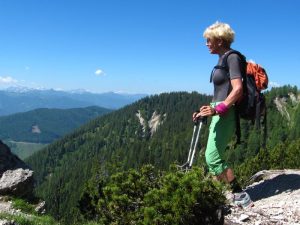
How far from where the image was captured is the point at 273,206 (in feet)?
29.7

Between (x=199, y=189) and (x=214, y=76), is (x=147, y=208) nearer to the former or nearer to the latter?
(x=199, y=189)

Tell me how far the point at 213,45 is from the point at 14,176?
11.5 metres

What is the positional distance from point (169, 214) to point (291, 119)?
190301 millimetres

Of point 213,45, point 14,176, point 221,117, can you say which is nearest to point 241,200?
point 221,117

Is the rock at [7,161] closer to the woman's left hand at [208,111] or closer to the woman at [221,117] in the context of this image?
the woman at [221,117]

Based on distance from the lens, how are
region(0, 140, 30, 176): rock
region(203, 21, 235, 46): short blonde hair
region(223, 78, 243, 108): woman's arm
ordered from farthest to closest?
region(0, 140, 30, 176): rock
region(203, 21, 235, 46): short blonde hair
region(223, 78, 243, 108): woman's arm

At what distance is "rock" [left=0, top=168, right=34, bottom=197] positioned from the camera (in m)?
16.3

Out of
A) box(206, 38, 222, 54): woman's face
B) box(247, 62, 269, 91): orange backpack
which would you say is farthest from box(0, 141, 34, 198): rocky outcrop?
box(247, 62, 269, 91): orange backpack

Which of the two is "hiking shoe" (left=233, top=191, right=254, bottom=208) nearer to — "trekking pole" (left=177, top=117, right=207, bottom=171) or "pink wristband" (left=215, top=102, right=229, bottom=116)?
"trekking pole" (left=177, top=117, right=207, bottom=171)

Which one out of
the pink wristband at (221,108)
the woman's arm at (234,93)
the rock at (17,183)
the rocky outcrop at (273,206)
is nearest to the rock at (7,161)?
the rock at (17,183)

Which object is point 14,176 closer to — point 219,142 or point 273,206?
point 219,142

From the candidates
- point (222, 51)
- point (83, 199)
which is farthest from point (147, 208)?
point (83, 199)

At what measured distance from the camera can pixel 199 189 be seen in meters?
6.45

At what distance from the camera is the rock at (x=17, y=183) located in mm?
16344
